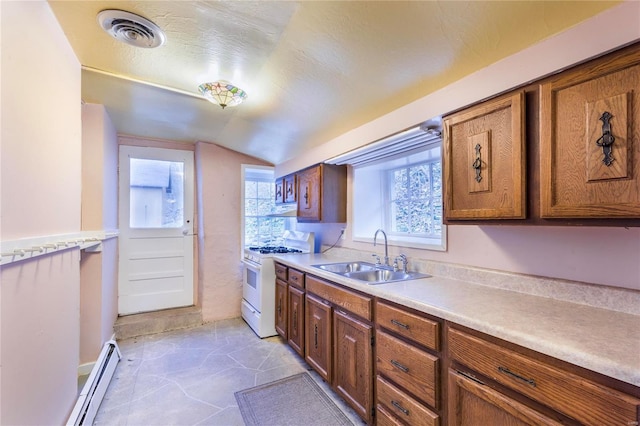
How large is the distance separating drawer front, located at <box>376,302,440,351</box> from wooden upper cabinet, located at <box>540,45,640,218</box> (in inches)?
27.3

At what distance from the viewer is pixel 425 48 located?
1.53 meters

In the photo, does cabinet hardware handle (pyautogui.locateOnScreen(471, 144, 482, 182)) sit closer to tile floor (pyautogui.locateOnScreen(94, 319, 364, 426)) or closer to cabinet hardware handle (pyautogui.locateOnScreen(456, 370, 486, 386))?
cabinet hardware handle (pyautogui.locateOnScreen(456, 370, 486, 386))

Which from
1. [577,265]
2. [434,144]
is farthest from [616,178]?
[434,144]

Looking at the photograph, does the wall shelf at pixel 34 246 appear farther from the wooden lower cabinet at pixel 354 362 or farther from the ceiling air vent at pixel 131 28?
the wooden lower cabinet at pixel 354 362

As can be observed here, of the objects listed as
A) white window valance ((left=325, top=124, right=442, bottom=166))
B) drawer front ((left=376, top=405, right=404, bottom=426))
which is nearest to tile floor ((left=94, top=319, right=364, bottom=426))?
drawer front ((left=376, top=405, right=404, bottom=426))

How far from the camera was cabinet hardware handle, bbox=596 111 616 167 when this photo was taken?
1012 mm

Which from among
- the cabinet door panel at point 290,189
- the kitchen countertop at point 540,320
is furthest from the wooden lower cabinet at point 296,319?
the cabinet door panel at point 290,189

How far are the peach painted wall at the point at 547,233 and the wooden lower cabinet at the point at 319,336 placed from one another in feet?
2.87

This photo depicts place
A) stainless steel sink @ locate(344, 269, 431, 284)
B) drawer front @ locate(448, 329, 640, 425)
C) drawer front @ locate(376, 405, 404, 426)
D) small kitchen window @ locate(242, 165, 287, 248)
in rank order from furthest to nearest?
small kitchen window @ locate(242, 165, 287, 248) < stainless steel sink @ locate(344, 269, 431, 284) < drawer front @ locate(376, 405, 404, 426) < drawer front @ locate(448, 329, 640, 425)

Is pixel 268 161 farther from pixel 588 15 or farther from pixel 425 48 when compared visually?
pixel 588 15

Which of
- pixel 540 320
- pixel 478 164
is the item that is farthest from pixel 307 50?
pixel 540 320

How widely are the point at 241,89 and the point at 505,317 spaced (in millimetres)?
2159

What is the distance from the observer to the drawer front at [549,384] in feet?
2.69

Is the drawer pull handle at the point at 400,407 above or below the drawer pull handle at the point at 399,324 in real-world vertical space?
below
